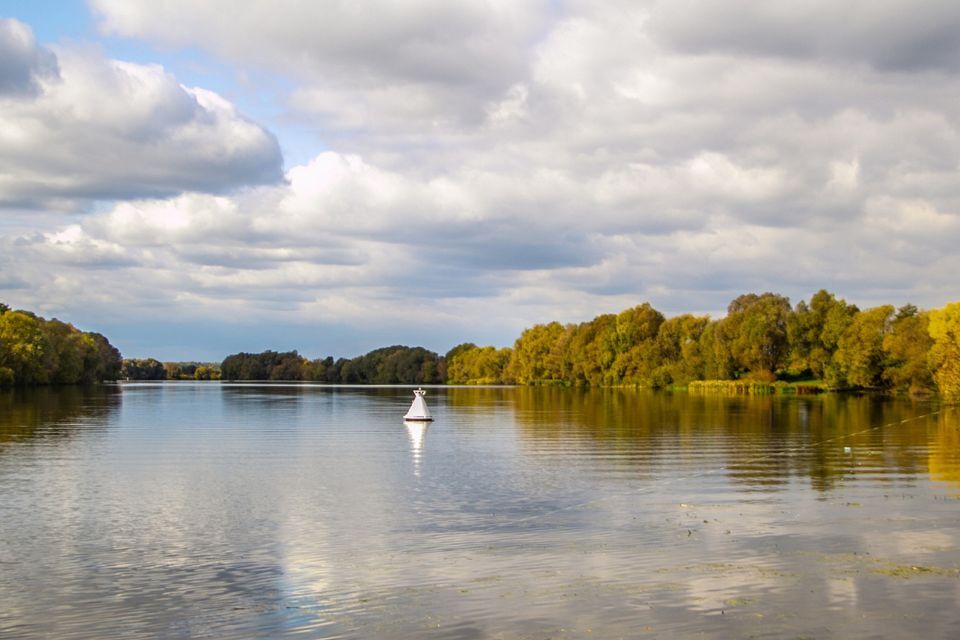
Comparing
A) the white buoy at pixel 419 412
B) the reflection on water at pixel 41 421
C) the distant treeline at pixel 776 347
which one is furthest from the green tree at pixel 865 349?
the reflection on water at pixel 41 421

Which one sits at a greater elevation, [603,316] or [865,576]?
[603,316]

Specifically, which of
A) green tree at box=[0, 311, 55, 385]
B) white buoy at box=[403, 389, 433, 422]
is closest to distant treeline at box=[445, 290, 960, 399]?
white buoy at box=[403, 389, 433, 422]

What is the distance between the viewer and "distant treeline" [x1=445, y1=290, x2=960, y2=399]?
4178 inches

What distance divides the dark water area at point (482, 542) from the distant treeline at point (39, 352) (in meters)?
108

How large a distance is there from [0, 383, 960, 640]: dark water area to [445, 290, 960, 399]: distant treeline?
6494 cm

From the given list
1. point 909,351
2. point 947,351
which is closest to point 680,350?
point 909,351

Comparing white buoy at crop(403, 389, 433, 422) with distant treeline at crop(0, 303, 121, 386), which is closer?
white buoy at crop(403, 389, 433, 422)

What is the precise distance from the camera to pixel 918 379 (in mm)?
107062

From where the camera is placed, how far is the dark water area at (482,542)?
45.0ft

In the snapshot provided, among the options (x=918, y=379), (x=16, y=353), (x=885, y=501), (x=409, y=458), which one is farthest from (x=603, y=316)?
(x=885, y=501)

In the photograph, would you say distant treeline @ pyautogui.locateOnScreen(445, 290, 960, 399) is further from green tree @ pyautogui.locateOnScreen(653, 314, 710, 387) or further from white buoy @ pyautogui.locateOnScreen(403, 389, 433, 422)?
white buoy @ pyautogui.locateOnScreen(403, 389, 433, 422)

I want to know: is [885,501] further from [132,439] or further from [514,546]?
[132,439]

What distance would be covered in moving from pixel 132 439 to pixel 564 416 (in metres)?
35.4

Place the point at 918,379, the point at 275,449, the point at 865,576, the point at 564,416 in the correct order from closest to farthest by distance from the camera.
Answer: the point at 865,576
the point at 275,449
the point at 564,416
the point at 918,379
